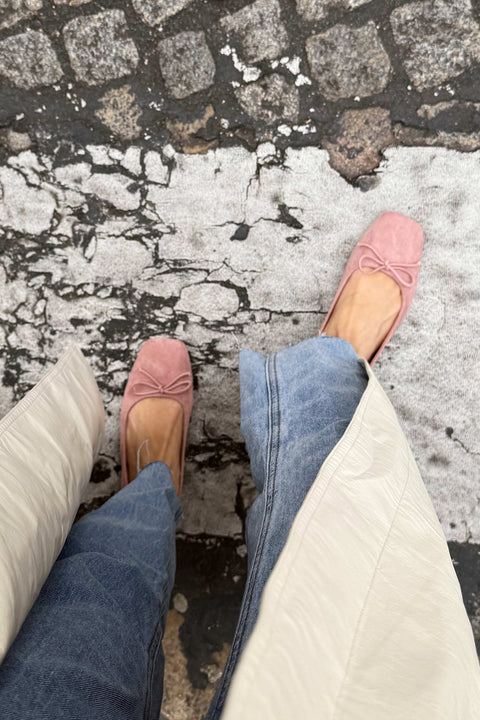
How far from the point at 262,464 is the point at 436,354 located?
0.58m

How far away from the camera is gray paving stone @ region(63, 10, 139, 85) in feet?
3.42

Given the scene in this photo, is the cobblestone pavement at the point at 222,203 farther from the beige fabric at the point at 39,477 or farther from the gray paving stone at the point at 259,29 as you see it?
the beige fabric at the point at 39,477

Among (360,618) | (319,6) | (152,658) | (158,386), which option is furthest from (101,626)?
(319,6)

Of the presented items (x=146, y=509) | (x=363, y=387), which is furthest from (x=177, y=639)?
(x=363, y=387)

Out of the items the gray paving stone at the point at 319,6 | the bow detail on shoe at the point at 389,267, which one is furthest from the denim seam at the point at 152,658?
the gray paving stone at the point at 319,6

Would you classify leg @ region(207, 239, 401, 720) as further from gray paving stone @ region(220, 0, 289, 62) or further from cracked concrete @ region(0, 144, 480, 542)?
gray paving stone @ region(220, 0, 289, 62)

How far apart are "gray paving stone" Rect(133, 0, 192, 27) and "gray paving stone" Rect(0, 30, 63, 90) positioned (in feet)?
0.74

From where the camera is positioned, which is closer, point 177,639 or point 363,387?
point 363,387

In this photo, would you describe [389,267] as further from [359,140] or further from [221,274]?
[221,274]

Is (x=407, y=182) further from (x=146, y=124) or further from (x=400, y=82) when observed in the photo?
(x=146, y=124)

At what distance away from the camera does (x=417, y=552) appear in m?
0.55

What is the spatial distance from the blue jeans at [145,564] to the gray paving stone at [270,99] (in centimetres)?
55

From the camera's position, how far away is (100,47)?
1053 millimetres

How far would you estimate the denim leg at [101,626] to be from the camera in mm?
576
